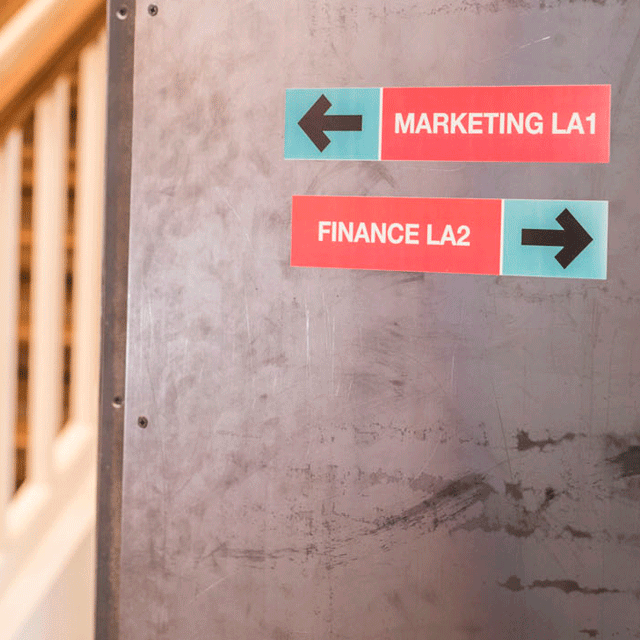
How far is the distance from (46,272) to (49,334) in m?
0.12

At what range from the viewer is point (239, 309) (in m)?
0.89

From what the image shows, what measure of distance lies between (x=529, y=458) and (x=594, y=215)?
0.27 meters

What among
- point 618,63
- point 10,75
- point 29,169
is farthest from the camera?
point 29,169

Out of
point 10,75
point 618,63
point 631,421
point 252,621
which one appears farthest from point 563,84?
point 10,75

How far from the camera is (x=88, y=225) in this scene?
1.47m

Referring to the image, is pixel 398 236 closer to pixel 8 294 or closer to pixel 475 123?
pixel 475 123

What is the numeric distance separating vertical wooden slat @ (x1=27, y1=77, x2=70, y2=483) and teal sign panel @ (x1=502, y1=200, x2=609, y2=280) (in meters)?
0.93

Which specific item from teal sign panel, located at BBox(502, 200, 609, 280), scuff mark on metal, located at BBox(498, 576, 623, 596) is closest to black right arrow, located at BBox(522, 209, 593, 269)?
teal sign panel, located at BBox(502, 200, 609, 280)

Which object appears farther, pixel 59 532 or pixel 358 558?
pixel 59 532

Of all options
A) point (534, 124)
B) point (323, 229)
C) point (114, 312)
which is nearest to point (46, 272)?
point (114, 312)

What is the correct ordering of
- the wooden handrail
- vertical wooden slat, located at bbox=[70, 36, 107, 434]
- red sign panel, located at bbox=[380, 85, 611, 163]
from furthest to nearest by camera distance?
1. vertical wooden slat, located at bbox=[70, 36, 107, 434]
2. the wooden handrail
3. red sign panel, located at bbox=[380, 85, 611, 163]

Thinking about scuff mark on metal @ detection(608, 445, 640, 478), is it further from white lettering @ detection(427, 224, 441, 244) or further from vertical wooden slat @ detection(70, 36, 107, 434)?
vertical wooden slat @ detection(70, 36, 107, 434)

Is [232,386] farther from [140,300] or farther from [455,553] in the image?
[455,553]

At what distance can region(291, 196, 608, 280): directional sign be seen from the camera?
31.6 inches
